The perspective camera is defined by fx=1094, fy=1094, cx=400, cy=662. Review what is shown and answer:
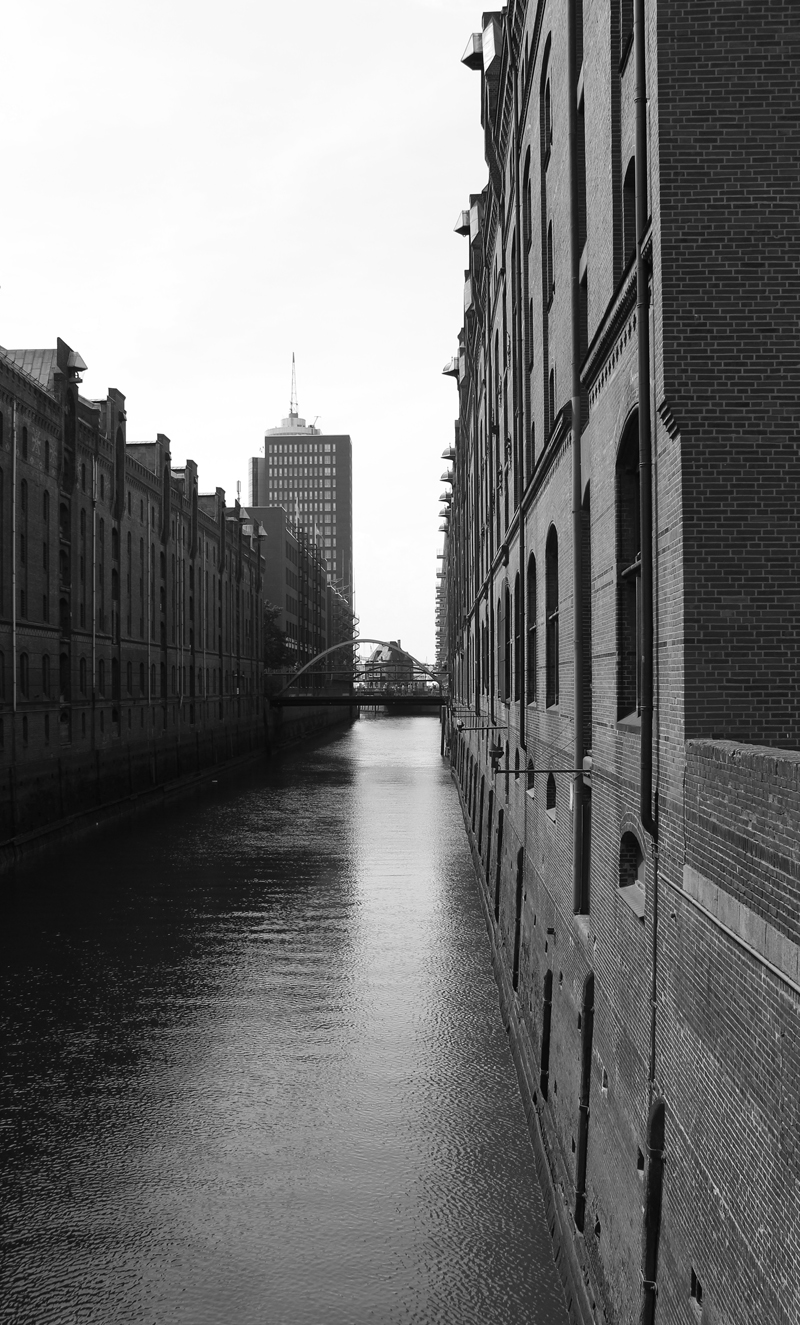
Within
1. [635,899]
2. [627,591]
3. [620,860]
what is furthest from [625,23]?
[635,899]

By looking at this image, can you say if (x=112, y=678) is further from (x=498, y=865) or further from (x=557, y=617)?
(x=557, y=617)

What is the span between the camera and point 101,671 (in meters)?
41.4

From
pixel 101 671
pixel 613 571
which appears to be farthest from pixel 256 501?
pixel 613 571

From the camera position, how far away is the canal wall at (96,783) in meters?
30.2

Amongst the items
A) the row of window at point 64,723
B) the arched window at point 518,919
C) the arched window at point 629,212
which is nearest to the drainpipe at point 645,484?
the arched window at point 629,212

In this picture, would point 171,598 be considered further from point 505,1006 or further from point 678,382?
point 678,382

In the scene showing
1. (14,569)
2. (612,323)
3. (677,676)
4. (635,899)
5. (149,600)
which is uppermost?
(149,600)

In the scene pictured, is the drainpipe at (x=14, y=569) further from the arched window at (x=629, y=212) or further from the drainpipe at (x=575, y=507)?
the arched window at (x=629, y=212)

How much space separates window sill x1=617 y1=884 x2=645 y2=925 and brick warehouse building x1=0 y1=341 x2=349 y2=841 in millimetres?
24570

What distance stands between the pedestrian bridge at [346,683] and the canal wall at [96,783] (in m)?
9.74

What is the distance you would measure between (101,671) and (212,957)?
76.5 ft

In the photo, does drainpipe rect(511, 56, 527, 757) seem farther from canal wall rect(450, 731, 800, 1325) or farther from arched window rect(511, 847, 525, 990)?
canal wall rect(450, 731, 800, 1325)

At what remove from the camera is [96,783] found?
125 ft

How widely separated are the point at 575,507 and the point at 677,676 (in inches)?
174
